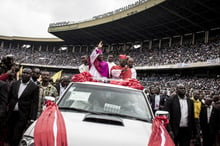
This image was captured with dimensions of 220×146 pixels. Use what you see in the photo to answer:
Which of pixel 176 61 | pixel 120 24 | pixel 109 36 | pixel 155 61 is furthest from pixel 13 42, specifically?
pixel 176 61

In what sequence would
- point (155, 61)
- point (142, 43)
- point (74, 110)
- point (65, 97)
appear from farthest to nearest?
point (142, 43) → point (155, 61) → point (65, 97) → point (74, 110)

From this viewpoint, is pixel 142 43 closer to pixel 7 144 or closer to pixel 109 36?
pixel 109 36

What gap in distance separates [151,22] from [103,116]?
100.0 feet

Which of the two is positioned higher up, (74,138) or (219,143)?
(74,138)

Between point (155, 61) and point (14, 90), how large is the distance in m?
30.2

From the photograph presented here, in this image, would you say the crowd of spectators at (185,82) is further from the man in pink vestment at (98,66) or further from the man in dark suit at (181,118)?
the man in pink vestment at (98,66)

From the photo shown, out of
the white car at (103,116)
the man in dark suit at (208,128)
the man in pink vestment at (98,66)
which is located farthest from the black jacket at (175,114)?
the white car at (103,116)

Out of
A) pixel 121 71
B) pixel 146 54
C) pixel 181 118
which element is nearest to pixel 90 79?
pixel 121 71

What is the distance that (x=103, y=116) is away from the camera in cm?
284

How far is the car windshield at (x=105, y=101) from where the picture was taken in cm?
311

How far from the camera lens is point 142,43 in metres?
40.5

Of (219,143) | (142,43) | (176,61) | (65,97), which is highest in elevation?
(142,43)

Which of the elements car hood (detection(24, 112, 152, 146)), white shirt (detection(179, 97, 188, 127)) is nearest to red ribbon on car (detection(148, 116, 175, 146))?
car hood (detection(24, 112, 152, 146))

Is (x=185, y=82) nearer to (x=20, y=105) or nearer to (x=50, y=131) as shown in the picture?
(x=20, y=105)
